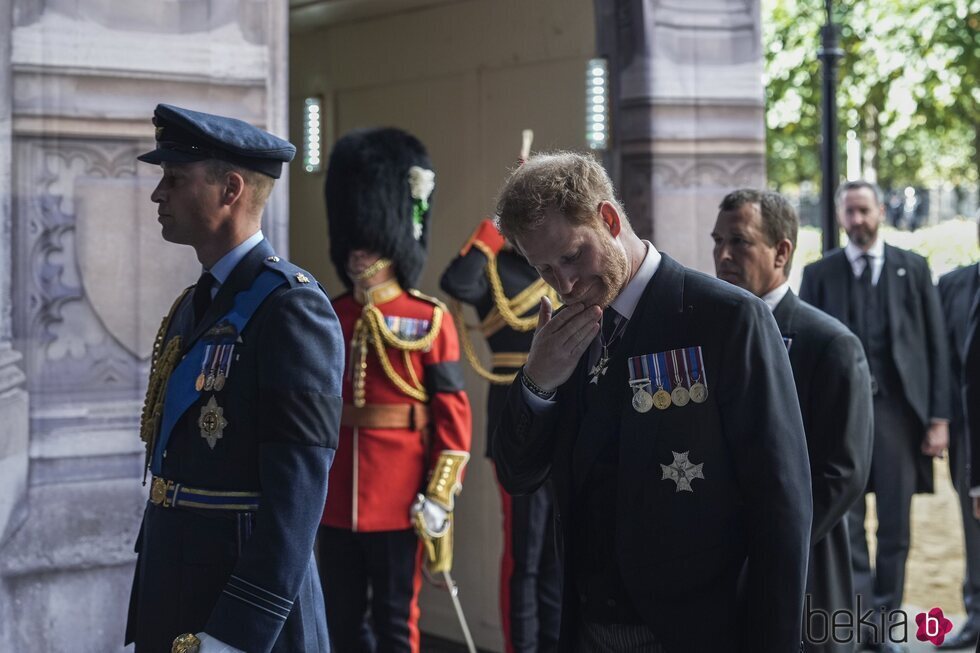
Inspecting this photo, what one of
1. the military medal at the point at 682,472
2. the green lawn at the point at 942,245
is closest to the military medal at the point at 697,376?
the military medal at the point at 682,472

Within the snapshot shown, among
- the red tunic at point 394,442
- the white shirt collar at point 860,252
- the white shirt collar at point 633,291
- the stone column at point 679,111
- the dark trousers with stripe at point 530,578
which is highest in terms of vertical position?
the stone column at point 679,111

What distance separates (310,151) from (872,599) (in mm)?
3503

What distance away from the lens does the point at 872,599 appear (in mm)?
6609

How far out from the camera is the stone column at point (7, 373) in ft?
13.6

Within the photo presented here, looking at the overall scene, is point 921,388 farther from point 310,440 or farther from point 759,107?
point 310,440

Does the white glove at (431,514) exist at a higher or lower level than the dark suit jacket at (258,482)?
lower

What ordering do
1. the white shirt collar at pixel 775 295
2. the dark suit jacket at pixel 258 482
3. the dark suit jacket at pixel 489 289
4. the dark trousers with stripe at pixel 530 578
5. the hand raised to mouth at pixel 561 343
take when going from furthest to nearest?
1. the dark suit jacket at pixel 489 289
2. the dark trousers with stripe at pixel 530 578
3. the white shirt collar at pixel 775 295
4. the dark suit jacket at pixel 258 482
5. the hand raised to mouth at pixel 561 343

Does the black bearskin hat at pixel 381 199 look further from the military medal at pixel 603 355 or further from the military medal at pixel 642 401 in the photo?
the military medal at pixel 642 401

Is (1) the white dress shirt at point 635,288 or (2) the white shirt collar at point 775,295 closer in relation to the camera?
(1) the white dress shirt at point 635,288

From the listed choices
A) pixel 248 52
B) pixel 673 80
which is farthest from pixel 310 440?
pixel 673 80

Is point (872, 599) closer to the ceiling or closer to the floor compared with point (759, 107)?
closer to the floor

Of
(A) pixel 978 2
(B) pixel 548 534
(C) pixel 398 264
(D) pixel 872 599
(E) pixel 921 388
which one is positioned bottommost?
(D) pixel 872 599

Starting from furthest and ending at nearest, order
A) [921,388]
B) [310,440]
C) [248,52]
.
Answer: [921,388] → [248,52] → [310,440]

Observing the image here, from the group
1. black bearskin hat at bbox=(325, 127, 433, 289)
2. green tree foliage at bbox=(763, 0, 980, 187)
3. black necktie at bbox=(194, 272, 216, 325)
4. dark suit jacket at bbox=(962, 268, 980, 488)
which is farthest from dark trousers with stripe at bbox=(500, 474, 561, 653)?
green tree foliage at bbox=(763, 0, 980, 187)
